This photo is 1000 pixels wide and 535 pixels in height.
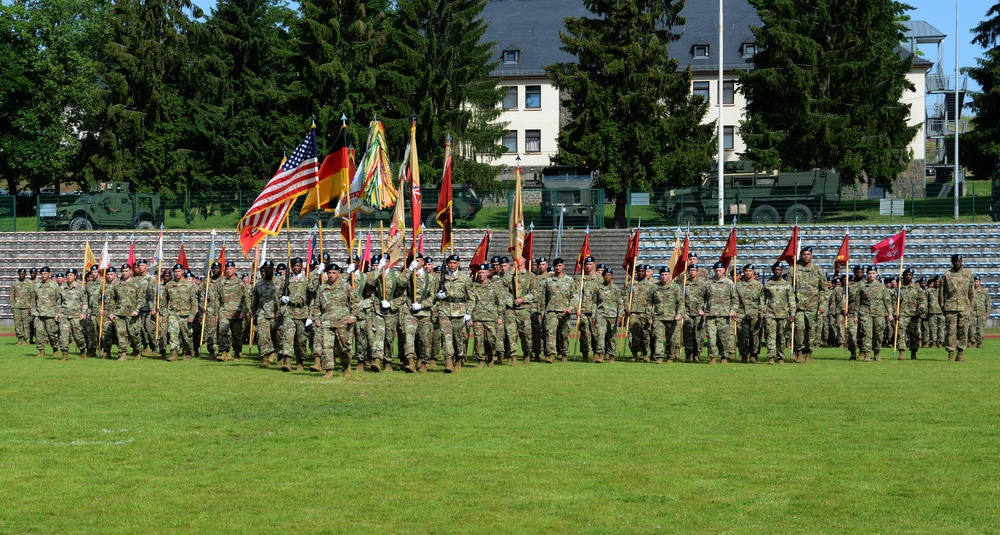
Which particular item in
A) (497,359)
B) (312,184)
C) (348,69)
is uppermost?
(348,69)

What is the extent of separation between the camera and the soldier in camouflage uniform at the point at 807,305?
21.5m

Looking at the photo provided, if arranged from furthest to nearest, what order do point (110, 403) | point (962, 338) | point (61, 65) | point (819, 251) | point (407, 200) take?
point (61, 65), point (407, 200), point (819, 251), point (962, 338), point (110, 403)

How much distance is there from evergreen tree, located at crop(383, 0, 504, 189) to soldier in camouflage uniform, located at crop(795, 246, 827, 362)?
99.7 ft

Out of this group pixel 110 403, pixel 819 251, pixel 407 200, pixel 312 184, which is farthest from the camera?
pixel 407 200

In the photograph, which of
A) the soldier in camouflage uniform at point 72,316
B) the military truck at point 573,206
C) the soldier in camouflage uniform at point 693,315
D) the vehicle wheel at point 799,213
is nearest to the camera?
the soldier in camouflage uniform at point 693,315

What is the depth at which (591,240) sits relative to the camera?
40.3 m

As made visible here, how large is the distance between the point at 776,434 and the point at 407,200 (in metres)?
32.7

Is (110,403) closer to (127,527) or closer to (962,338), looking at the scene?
(127,527)

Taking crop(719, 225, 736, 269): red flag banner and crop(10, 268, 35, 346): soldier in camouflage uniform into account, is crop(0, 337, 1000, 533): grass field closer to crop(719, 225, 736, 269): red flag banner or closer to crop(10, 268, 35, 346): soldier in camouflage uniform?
crop(719, 225, 736, 269): red flag banner

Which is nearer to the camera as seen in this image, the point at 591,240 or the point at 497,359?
the point at 497,359

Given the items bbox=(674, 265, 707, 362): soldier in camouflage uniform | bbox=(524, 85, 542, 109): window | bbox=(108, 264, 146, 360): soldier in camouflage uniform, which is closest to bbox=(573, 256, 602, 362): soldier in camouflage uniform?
bbox=(674, 265, 707, 362): soldier in camouflage uniform

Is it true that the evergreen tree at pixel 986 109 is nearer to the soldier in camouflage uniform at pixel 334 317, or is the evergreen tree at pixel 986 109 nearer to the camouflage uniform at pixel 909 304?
the camouflage uniform at pixel 909 304

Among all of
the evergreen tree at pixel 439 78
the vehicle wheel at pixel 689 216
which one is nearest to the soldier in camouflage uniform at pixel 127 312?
the vehicle wheel at pixel 689 216

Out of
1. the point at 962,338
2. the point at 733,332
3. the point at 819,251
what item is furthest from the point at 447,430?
the point at 819,251
